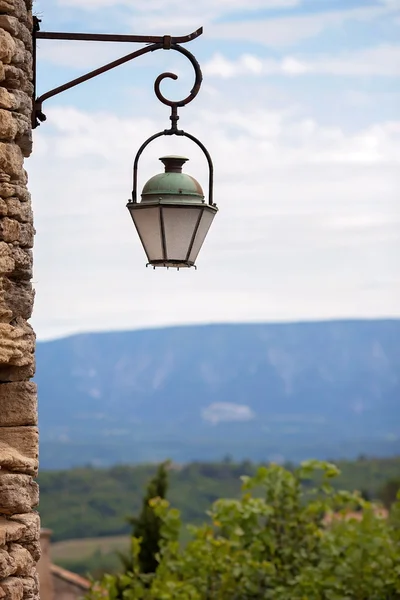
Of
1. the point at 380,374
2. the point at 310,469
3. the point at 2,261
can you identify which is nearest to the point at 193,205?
the point at 2,261

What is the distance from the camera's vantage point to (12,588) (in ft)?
13.2

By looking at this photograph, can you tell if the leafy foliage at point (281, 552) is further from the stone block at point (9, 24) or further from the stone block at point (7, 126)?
the stone block at point (9, 24)

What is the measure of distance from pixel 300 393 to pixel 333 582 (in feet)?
355

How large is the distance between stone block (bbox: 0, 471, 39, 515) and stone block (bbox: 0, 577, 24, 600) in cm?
24

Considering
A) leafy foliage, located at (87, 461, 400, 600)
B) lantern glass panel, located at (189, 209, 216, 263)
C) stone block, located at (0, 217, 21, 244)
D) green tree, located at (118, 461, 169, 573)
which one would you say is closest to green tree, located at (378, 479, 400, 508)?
green tree, located at (118, 461, 169, 573)

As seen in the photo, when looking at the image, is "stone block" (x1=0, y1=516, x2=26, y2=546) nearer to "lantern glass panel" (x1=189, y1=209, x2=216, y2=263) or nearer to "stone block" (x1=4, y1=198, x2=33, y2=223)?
"stone block" (x1=4, y1=198, x2=33, y2=223)

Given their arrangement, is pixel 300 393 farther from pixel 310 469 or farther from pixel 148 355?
pixel 310 469

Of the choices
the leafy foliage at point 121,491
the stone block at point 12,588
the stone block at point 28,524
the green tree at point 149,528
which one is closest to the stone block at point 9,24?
the stone block at point 28,524

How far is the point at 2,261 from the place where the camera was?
4094 millimetres

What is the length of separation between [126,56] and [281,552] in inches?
218

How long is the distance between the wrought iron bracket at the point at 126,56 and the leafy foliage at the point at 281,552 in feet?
14.8

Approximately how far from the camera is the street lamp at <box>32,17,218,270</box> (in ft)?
Result: 15.2

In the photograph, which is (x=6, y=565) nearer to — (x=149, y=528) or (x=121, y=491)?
(x=149, y=528)

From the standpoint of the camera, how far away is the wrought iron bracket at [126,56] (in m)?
4.51
